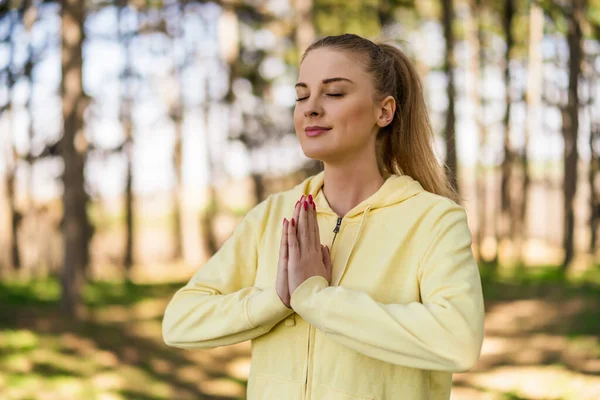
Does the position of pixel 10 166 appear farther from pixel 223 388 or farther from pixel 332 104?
pixel 332 104

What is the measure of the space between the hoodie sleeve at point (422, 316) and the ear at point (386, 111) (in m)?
0.44

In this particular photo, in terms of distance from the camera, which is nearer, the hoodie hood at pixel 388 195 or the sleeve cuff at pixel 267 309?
the sleeve cuff at pixel 267 309

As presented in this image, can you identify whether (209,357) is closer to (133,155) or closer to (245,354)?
(245,354)

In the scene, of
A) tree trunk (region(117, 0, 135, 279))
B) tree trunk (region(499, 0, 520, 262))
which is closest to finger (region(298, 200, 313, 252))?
tree trunk (region(499, 0, 520, 262))

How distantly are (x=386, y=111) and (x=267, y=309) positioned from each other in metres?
0.70

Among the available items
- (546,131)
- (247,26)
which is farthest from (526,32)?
(247,26)

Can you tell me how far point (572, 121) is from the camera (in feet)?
48.4

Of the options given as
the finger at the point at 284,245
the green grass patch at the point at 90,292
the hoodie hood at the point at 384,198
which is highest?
the hoodie hood at the point at 384,198

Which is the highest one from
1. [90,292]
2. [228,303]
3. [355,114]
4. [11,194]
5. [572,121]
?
[572,121]

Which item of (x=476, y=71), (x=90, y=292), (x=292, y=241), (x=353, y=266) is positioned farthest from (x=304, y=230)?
(x=476, y=71)

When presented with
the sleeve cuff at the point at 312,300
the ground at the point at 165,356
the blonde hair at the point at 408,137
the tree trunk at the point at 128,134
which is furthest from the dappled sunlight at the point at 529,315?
the tree trunk at the point at 128,134

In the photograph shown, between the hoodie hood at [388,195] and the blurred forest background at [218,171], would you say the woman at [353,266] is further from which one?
the blurred forest background at [218,171]

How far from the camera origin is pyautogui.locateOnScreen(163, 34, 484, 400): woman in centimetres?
190

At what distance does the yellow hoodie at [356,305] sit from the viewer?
188 centimetres
